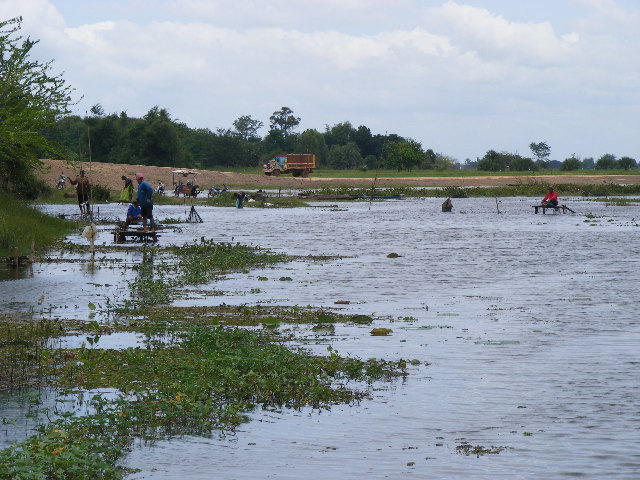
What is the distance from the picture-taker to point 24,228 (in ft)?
96.4

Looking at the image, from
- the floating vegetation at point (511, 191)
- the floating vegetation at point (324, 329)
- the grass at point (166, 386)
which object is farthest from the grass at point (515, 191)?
the grass at point (166, 386)

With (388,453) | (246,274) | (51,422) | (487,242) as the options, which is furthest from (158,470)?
(487,242)

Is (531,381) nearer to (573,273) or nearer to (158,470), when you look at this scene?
(158,470)

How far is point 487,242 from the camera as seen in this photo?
37406 mm

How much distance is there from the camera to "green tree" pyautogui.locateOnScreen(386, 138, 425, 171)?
14050 centimetres

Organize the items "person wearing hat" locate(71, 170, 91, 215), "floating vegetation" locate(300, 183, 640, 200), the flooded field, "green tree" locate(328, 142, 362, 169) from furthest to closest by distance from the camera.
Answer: "green tree" locate(328, 142, 362, 169) → "floating vegetation" locate(300, 183, 640, 200) → "person wearing hat" locate(71, 170, 91, 215) → the flooded field

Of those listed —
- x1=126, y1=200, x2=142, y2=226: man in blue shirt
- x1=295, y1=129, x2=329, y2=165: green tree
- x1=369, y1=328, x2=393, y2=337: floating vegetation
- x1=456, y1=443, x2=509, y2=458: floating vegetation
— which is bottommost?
x1=456, y1=443, x2=509, y2=458: floating vegetation

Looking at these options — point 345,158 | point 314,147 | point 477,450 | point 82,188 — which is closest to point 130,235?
point 82,188

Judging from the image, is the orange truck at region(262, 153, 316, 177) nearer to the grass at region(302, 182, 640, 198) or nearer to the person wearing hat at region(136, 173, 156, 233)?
the grass at region(302, 182, 640, 198)

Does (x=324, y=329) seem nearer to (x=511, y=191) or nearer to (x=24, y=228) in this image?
(x=24, y=228)

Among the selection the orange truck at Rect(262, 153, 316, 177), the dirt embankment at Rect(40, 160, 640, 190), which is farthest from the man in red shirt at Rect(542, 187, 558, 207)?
the orange truck at Rect(262, 153, 316, 177)

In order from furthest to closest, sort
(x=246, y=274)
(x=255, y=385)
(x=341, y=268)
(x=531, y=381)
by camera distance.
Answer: (x=341, y=268) < (x=246, y=274) < (x=531, y=381) < (x=255, y=385)

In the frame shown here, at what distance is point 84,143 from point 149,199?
108175 millimetres

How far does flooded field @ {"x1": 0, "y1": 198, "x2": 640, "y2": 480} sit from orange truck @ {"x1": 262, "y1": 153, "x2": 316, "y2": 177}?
86146mm
